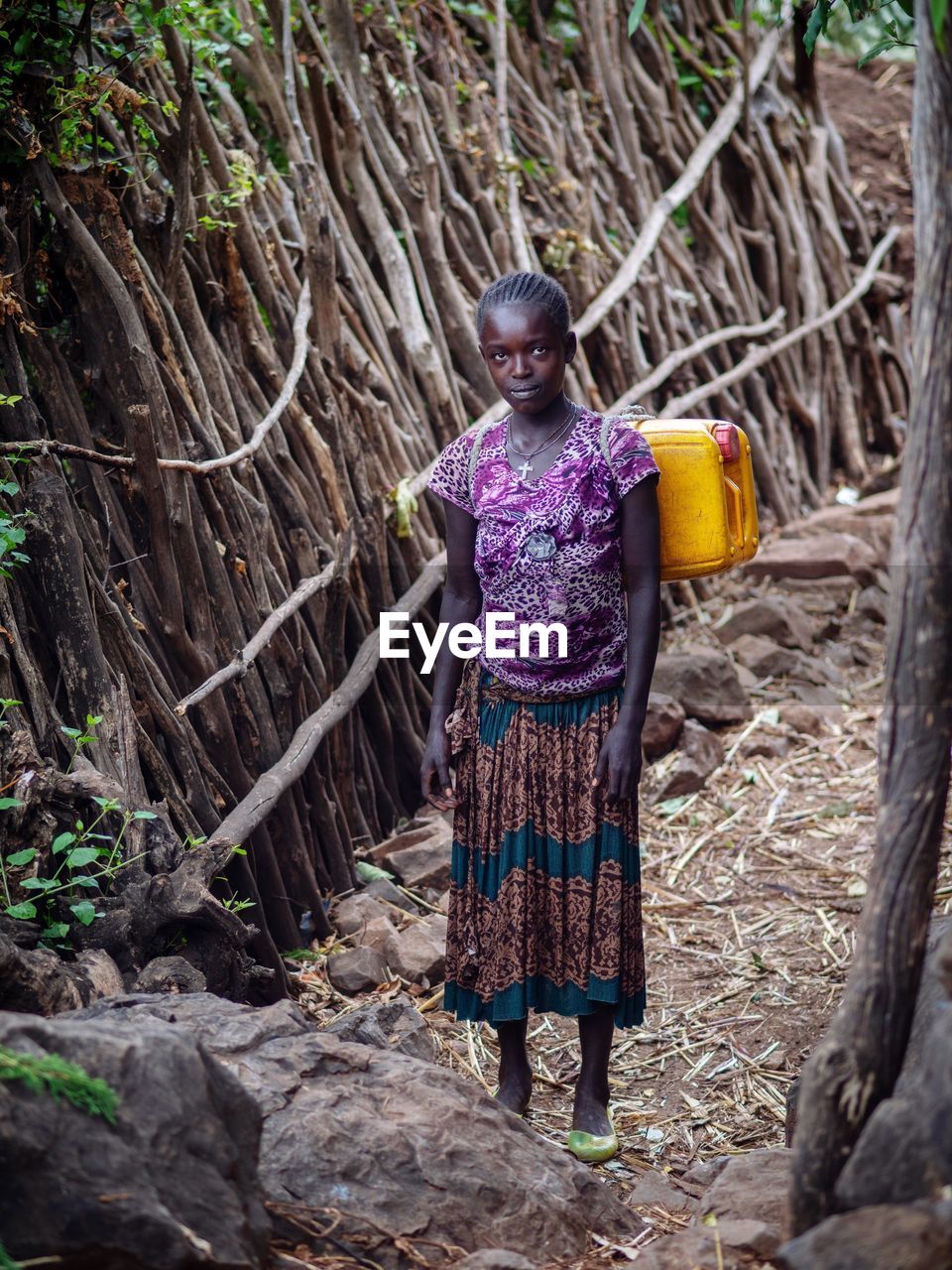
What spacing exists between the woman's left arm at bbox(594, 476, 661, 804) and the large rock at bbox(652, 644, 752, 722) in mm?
2428

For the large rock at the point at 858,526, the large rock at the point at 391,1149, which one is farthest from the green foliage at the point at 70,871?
the large rock at the point at 858,526

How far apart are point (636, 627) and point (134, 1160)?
53.3 inches

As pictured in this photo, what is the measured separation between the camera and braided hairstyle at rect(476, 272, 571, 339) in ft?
8.39

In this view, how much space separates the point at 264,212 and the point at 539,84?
7.75ft

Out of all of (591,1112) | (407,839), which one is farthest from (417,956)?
(591,1112)

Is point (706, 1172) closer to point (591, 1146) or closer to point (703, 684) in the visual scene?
point (591, 1146)

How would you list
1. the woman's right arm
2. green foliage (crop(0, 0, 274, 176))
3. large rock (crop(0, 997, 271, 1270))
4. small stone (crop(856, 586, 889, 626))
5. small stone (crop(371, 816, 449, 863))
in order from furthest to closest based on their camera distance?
small stone (crop(856, 586, 889, 626)) → small stone (crop(371, 816, 449, 863)) → green foliage (crop(0, 0, 274, 176)) → the woman's right arm → large rock (crop(0, 997, 271, 1270))

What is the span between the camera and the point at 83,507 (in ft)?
9.95

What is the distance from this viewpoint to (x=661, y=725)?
4.79 meters

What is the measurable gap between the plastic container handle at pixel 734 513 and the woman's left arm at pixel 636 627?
0.64 feet

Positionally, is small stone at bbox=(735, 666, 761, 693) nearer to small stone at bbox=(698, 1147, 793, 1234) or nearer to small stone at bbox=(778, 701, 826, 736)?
small stone at bbox=(778, 701, 826, 736)

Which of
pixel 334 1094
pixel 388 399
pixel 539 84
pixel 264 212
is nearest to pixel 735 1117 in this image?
pixel 334 1094

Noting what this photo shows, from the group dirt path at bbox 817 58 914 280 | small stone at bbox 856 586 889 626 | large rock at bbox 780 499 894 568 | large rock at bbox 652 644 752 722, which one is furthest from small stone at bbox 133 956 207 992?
dirt path at bbox 817 58 914 280

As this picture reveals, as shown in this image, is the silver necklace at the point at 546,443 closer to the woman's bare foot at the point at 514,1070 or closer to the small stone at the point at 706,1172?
the woman's bare foot at the point at 514,1070
